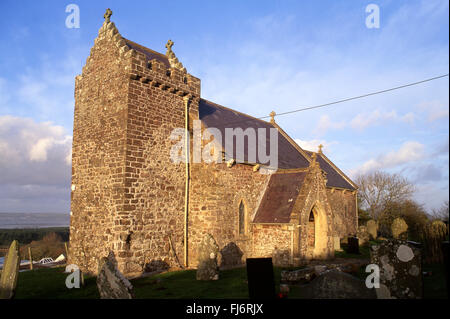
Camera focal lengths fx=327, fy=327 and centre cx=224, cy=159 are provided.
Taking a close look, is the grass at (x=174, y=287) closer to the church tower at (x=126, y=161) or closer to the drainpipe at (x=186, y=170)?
the church tower at (x=126, y=161)

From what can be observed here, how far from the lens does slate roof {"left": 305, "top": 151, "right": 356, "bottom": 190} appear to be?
101 feet

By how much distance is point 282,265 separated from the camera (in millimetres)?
16484

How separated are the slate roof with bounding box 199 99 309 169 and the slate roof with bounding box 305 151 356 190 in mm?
5584

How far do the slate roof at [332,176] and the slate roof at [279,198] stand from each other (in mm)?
10989

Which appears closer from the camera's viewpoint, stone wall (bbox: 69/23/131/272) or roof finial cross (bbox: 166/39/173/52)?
stone wall (bbox: 69/23/131/272)

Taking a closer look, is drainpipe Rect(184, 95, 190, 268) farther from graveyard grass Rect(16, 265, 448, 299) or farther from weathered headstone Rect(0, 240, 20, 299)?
weathered headstone Rect(0, 240, 20, 299)

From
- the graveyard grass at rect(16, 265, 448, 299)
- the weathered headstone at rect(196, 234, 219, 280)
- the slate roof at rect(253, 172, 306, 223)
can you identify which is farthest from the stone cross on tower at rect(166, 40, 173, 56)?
the graveyard grass at rect(16, 265, 448, 299)

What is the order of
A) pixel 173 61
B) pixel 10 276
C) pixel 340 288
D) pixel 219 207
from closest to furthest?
pixel 340 288 < pixel 10 276 < pixel 219 207 < pixel 173 61

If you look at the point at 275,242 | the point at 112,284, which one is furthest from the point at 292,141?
the point at 112,284

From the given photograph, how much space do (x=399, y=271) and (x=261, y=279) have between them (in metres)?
3.59

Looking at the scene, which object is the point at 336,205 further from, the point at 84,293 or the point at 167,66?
the point at 84,293

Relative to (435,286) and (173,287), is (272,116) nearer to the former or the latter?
(173,287)

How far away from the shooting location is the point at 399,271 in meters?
8.17
